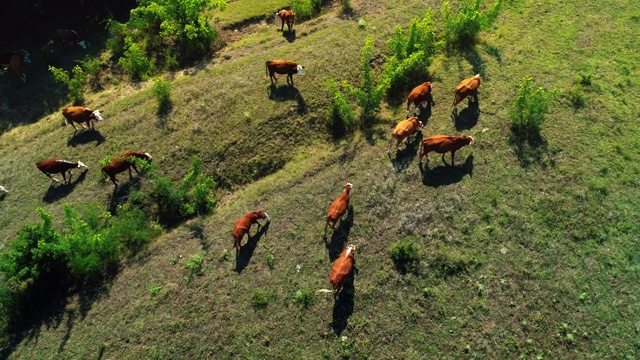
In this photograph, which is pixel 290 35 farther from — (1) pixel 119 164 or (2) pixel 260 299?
(2) pixel 260 299

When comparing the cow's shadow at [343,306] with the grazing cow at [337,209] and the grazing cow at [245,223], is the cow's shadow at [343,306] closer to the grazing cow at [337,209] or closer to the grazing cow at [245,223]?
the grazing cow at [337,209]

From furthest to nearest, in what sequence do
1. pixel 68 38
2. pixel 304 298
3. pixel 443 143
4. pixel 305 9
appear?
pixel 68 38 < pixel 305 9 < pixel 443 143 < pixel 304 298

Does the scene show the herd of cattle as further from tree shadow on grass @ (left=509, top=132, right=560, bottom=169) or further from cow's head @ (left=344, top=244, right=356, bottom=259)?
tree shadow on grass @ (left=509, top=132, right=560, bottom=169)

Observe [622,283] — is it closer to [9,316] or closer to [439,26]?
[439,26]

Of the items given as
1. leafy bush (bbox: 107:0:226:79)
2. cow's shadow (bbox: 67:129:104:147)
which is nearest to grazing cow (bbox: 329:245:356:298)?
cow's shadow (bbox: 67:129:104:147)

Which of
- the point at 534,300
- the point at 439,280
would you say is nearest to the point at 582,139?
the point at 534,300

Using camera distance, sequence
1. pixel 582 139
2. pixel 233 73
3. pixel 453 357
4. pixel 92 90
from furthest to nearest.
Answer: pixel 92 90, pixel 233 73, pixel 582 139, pixel 453 357

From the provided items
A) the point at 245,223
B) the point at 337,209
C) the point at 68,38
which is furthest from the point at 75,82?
the point at 337,209
